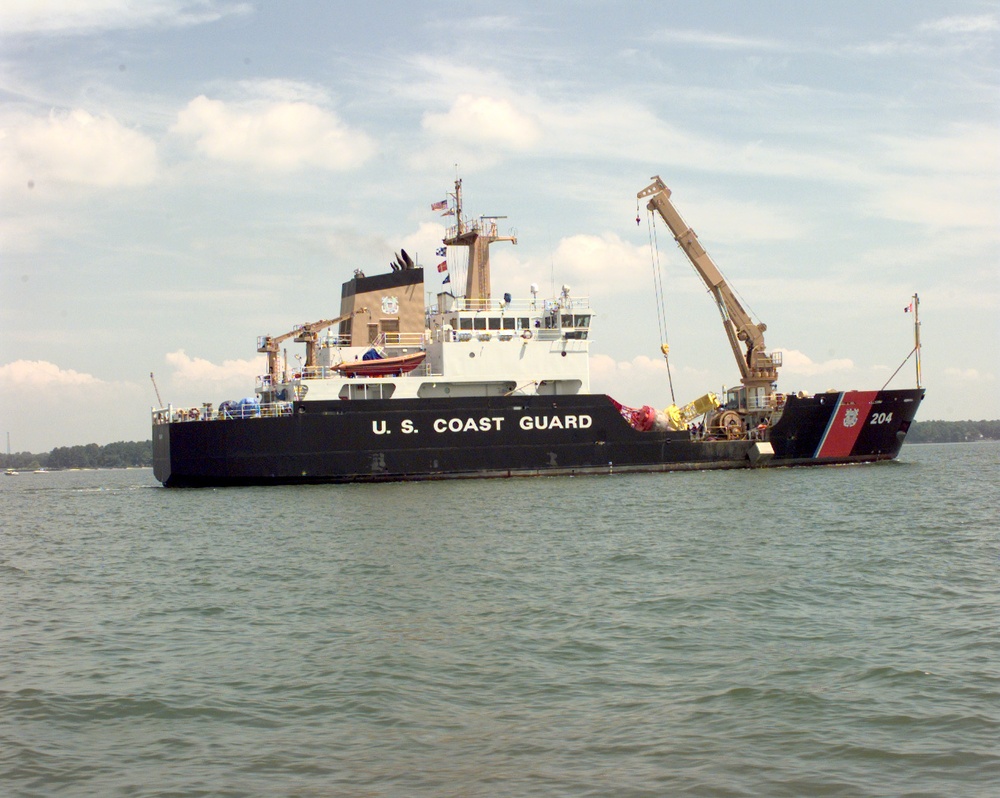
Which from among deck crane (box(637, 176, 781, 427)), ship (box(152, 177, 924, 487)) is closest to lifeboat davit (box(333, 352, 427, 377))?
ship (box(152, 177, 924, 487))

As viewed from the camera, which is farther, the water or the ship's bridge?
the ship's bridge

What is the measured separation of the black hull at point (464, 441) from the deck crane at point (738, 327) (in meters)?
1.96

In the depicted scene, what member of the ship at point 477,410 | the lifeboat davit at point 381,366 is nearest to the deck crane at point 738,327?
the ship at point 477,410

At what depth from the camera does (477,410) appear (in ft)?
109

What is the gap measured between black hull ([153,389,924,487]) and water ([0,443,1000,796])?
1060cm

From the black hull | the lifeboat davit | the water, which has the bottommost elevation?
the water

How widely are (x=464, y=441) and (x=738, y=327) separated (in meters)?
12.2

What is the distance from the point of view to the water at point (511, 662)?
733 centimetres

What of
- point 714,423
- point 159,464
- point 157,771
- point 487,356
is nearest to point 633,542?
point 157,771

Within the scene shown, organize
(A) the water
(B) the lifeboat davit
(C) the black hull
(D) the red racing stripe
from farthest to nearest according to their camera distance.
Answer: (D) the red racing stripe
(B) the lifeboat davit
(C) the black hull
(A) the water

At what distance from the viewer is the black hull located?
3192cm

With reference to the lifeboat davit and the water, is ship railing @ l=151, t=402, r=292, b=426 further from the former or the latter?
the water

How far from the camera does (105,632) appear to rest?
481 inches

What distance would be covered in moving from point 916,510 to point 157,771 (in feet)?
67.4
